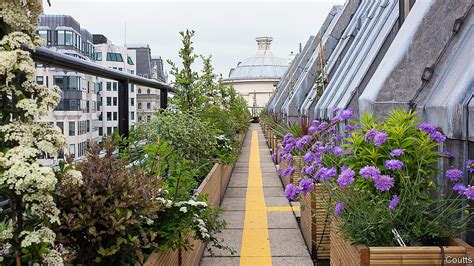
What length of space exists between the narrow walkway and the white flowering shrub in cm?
314

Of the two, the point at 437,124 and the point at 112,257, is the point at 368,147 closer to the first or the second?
the point at 437,124

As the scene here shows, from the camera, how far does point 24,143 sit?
171 cm

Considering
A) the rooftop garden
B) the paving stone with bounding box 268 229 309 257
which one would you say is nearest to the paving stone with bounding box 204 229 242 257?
the paving stone with bounding box 268 229 309 257

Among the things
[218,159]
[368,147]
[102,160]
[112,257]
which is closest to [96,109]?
[102,160]

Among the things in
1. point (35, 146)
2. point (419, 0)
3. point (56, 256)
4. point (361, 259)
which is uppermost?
point (419, 0)

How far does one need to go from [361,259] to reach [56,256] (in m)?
1.48

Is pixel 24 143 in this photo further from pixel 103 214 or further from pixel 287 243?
pixel 287 243

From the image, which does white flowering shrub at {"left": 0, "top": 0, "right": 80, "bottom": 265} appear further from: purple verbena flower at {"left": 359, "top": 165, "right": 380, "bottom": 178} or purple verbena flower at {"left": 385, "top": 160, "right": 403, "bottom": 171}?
purple verbena flower at {"left": 385, "top": 160, "right": 403, "bottom": 171}

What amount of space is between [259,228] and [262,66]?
81.3 m

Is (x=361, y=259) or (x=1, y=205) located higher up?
(x=1, y=205)

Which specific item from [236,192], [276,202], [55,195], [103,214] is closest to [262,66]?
[236,192]

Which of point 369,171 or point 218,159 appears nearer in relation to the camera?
point 369,171

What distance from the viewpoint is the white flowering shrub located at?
164 cm

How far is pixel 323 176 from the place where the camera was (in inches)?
126
